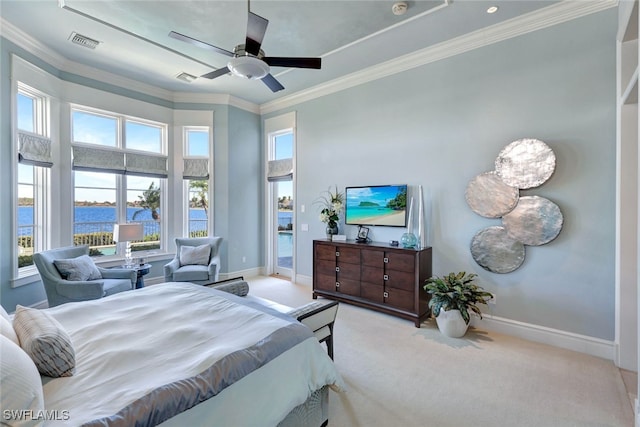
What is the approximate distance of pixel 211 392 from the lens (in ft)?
4.08

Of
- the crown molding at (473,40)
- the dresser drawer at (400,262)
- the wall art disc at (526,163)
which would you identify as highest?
the crown molding at (473,40)

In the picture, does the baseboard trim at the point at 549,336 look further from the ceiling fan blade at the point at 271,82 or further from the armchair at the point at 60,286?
the armchair at the point at 60,286

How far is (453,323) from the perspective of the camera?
3.11 metres

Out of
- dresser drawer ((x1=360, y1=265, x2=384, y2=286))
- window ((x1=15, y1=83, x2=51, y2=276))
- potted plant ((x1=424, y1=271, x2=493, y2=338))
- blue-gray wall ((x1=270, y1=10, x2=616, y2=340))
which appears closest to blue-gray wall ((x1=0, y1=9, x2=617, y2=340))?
blue-gray wall ((x1=270, y1=10, x2=616, y2=340))

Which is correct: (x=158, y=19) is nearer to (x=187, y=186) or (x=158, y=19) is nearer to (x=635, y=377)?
(x=187, y=186)

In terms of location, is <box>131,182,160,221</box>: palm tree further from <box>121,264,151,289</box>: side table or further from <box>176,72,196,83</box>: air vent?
<box>176,72,196,83</box>: air vent

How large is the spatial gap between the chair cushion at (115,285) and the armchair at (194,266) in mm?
668

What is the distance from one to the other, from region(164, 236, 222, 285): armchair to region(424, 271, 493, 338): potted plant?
3132 millimetres

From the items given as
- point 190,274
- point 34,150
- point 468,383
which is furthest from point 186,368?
point 34,150

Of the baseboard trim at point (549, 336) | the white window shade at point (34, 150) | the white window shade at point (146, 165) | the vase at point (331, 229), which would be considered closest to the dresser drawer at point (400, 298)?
the baseboard trim at point (549, 336)

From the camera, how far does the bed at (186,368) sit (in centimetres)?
113

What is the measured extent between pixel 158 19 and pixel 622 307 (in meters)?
5.43

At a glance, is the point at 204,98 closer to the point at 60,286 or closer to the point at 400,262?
the point at 60,286

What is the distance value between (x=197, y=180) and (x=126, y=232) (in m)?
1.73
